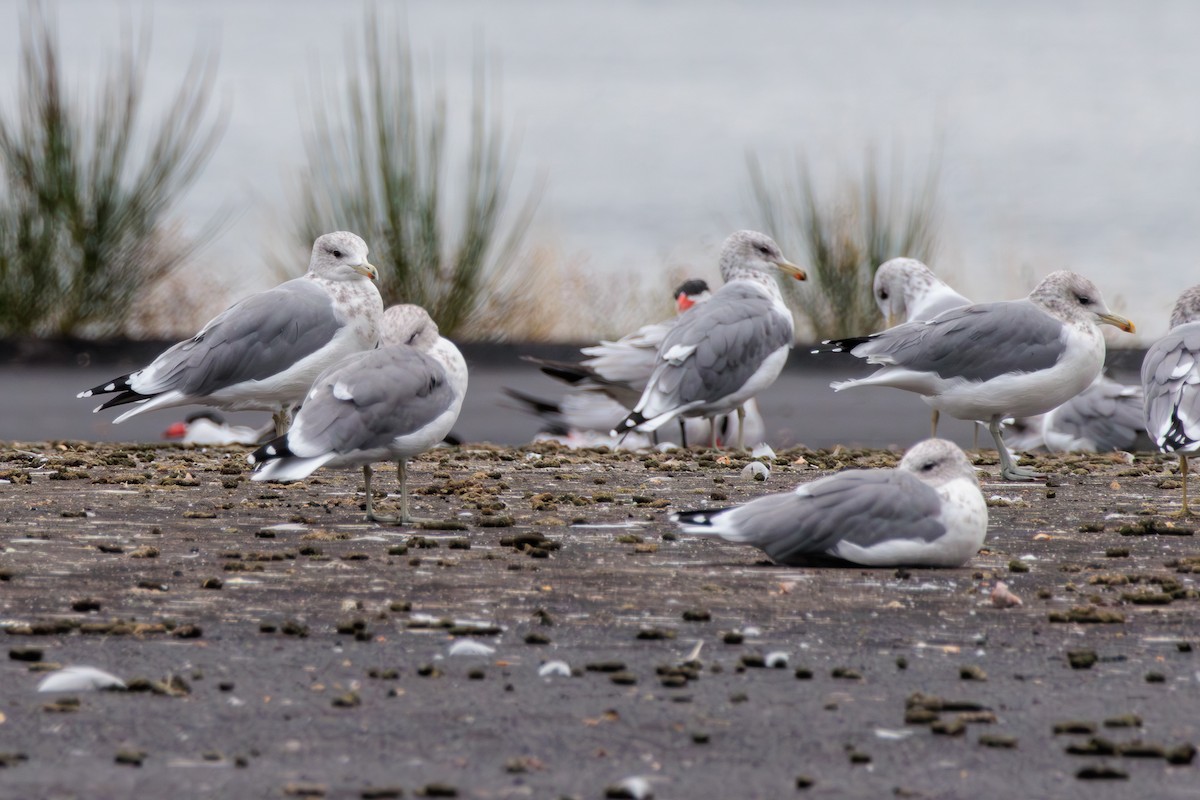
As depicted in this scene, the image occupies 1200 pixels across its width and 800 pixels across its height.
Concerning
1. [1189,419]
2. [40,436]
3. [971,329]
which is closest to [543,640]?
[1189,419]

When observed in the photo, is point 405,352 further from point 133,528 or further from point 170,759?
point 170,759

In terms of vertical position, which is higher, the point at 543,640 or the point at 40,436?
the point at 543,640

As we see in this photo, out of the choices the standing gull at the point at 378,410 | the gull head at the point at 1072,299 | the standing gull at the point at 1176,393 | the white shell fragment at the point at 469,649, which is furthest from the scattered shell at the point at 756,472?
the white shell fragment at the point at 469,649

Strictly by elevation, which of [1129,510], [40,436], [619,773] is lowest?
[40,436]

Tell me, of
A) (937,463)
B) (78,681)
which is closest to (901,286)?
(937,463)

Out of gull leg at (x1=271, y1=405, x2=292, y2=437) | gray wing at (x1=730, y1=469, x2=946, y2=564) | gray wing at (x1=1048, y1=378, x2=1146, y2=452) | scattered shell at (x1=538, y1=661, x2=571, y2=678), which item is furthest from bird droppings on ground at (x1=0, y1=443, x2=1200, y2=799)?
gray wing at (x1=1048, y1=378, x2=1146, y2=452)

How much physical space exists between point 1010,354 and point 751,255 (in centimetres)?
273

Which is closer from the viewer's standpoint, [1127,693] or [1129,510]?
[1127,693]

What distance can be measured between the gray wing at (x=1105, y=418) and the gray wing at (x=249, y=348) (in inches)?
195

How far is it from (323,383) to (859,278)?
796 centimetres

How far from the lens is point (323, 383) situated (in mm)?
5375

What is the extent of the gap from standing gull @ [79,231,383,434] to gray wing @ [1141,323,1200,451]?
3.40m

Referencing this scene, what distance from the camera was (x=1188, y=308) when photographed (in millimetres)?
6535

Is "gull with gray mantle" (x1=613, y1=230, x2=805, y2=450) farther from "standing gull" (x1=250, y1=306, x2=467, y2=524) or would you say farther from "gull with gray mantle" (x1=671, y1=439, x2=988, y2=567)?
"gull with gray mantle" (x1=671, y1=439, x2=988, y2=567)
